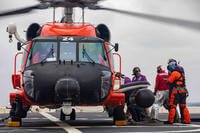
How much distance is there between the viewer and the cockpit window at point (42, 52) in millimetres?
13836

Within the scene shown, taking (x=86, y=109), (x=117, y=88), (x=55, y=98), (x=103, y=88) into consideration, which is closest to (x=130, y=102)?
(x=117, y=88)

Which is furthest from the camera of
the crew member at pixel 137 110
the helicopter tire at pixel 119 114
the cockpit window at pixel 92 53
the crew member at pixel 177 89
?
the crew member at pixel 137 110

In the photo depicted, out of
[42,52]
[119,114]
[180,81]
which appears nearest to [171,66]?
[180,81]

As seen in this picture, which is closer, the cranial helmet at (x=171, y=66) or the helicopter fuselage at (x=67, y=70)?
the helicopter fuselage at (x=67, y=70)

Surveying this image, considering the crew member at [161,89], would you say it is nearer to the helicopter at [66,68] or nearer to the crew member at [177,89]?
the crew member at [177,89]

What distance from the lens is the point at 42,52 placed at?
555 inches

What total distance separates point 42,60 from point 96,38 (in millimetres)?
1693

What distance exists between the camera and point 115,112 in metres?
14.7

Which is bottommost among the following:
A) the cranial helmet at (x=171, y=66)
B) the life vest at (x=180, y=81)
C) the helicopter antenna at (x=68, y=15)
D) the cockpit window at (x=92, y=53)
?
the life vest at (x=180, y=81)

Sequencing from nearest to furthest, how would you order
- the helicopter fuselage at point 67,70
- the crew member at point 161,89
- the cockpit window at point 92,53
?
the helicopter fuselage at point 67,70, the cockpit window at point 92,53, the crew member at point 161,89

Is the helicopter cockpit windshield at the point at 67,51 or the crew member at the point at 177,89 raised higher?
the helicopter cockpit windshield at the point at 67,51

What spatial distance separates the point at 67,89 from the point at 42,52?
1992mm

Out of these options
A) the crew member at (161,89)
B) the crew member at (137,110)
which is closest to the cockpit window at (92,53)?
the crew member at (137,110)

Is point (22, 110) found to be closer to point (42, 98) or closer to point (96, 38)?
point (42, 98)
